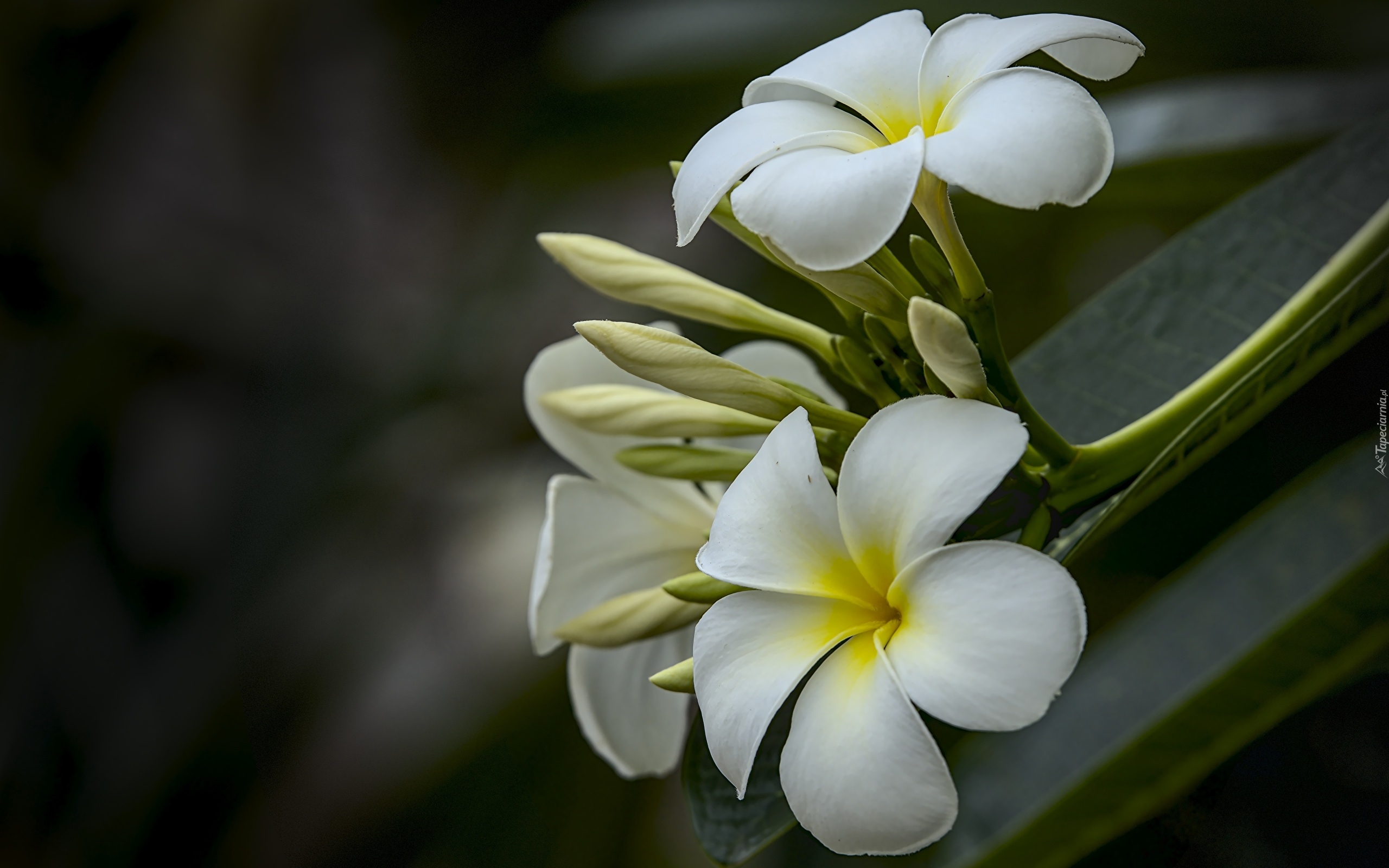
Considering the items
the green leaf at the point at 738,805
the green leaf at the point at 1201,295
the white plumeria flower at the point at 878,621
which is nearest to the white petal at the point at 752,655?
the white plumeria flower at the point at 878,621

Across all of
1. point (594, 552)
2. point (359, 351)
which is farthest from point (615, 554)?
point (359, 351)

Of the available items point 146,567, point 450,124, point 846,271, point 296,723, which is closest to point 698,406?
point 846,271

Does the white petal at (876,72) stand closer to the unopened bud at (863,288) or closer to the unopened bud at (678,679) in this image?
the unopened bud at (863,288)

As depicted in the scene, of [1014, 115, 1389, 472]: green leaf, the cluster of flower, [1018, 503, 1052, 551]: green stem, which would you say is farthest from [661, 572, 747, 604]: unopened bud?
[1014, 115, 1389, 472]: green leaf

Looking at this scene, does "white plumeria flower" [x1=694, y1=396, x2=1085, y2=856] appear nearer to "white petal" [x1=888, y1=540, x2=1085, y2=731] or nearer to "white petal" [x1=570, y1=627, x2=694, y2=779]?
"white petal" [x1=888, y1=540, x2=1085, y2=731]

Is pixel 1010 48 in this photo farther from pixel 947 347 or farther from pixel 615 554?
pixel 615 554
